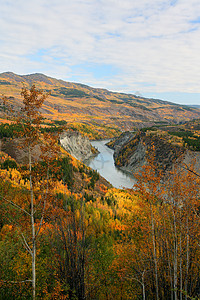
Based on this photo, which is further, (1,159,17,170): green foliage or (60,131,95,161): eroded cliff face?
(60,131,95,161): eroded cliff face

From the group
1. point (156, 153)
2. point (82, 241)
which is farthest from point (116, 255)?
point (156, 153)

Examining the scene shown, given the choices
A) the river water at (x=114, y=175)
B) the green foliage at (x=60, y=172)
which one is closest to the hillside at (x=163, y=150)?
the river water at (x=114, y=175)

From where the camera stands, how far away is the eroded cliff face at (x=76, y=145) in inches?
3190

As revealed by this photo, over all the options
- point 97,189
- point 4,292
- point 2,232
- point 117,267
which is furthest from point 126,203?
point 4,292

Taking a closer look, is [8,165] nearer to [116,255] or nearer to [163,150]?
[116,255]

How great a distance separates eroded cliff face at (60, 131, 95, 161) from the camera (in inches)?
3190

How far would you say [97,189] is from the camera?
130ft

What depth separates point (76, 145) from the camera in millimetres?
90812

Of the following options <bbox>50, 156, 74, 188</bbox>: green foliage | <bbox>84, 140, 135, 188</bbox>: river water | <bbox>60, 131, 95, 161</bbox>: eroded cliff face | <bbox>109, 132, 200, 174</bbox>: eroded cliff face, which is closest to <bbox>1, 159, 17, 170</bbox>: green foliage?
<bbox>50, 156, 74, 188</bbox>: green foliage

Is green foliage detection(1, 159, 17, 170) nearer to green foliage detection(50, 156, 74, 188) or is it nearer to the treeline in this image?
green foliage detection(50, 156, 74, 188)

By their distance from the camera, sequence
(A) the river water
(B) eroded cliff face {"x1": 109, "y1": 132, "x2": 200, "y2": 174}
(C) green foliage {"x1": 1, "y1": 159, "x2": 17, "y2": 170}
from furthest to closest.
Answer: (A) the river water
(B) eroded cliff face {"x1": 109, "y1": 132, "x2": 200, "y2": 174}
(C) green foliage {"x1": 1, "y1": 159, "x2": 17, "y2": 170}

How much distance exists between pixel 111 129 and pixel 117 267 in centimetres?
17768

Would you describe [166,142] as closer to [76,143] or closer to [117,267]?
[76,143]

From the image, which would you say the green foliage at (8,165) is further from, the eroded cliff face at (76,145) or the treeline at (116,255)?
the eroded cliff face at (76,145)
